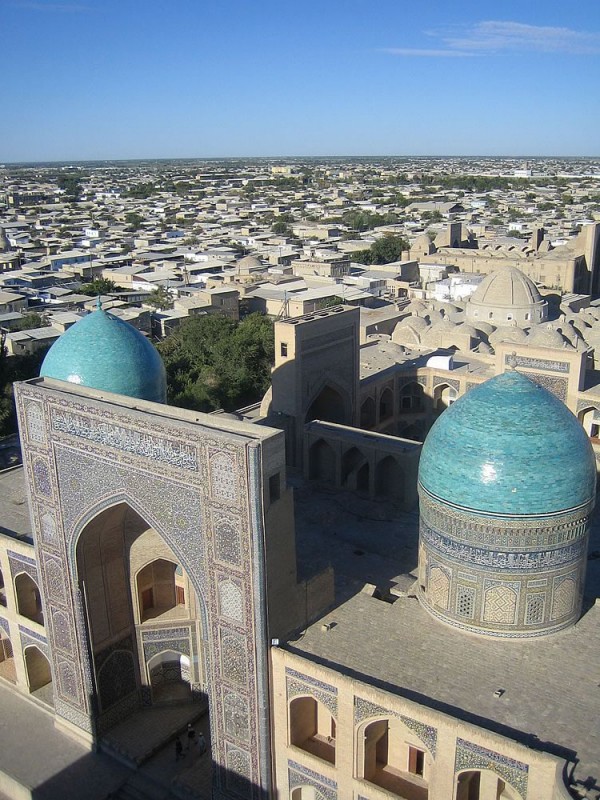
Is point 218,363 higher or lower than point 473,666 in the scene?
lower

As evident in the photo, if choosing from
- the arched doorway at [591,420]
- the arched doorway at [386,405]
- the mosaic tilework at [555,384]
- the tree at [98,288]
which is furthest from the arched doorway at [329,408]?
the tree at [98,288]

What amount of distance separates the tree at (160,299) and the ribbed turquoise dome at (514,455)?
2619 centimetres

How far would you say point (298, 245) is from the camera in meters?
56.0

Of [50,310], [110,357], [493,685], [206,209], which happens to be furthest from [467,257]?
[206,209]

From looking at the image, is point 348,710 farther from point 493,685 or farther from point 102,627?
point 102,627

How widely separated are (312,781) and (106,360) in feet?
20.3

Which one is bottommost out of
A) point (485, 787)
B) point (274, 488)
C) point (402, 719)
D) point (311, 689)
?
point (485, 787)

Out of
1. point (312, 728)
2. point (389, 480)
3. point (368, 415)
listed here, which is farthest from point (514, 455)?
point (368, 415)

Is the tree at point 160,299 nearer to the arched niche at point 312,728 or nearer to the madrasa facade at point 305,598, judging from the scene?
the madrasa facade at point 305,598

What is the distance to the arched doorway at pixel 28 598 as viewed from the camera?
446 inches

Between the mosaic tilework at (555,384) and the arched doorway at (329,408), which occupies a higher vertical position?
the mosaic tilework at (555,384)

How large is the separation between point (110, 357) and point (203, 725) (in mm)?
5352

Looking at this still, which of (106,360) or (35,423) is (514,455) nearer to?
(35,423)

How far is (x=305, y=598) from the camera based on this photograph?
29.5ft
